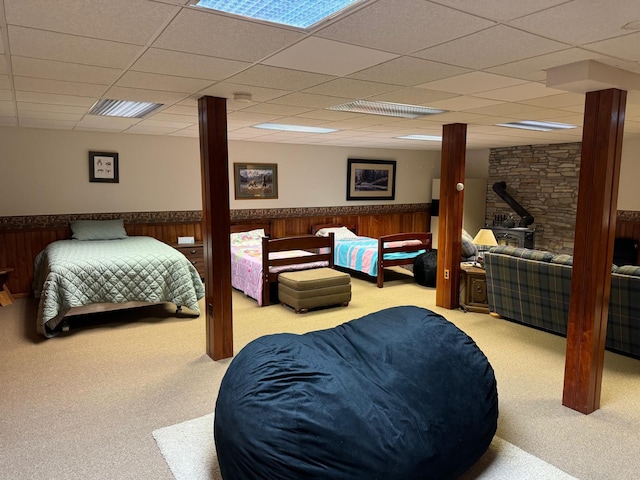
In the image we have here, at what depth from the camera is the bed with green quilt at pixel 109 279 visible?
14.3 feet

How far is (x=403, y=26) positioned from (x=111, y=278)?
150 inches

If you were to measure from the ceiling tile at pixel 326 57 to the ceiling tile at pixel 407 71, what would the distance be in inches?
3.7

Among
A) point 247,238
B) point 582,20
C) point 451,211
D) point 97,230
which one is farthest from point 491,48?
point 97,230

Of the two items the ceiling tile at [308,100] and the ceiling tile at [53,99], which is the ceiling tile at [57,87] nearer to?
the ceiling tile at [53,99]

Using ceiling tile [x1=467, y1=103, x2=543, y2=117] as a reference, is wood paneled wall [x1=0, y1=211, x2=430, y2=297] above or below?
below

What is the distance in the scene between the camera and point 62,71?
9.09 ft

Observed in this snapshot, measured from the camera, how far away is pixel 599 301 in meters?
2.94

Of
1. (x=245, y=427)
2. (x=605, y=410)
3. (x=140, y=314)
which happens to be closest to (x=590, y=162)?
(x=605, y=410)

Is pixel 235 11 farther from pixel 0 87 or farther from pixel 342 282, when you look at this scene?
pixel 342 282

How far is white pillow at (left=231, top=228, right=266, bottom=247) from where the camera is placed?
22.5 ft

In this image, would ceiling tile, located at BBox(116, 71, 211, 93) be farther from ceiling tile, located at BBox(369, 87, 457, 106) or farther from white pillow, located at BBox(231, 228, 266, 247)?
white pillow, located at BBox(231, 228, 266, 247)

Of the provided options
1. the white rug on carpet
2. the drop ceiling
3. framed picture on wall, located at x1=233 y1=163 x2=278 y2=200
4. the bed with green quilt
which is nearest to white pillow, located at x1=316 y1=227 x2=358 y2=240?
framed picture on wall, located at x1=233 y1=163 x2=278 y2=200

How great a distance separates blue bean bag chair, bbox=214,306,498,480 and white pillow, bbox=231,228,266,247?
426cm

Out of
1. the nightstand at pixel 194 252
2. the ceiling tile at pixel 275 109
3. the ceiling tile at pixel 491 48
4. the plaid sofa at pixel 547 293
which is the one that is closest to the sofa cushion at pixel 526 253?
the plaid sofa at pixel 547 293
